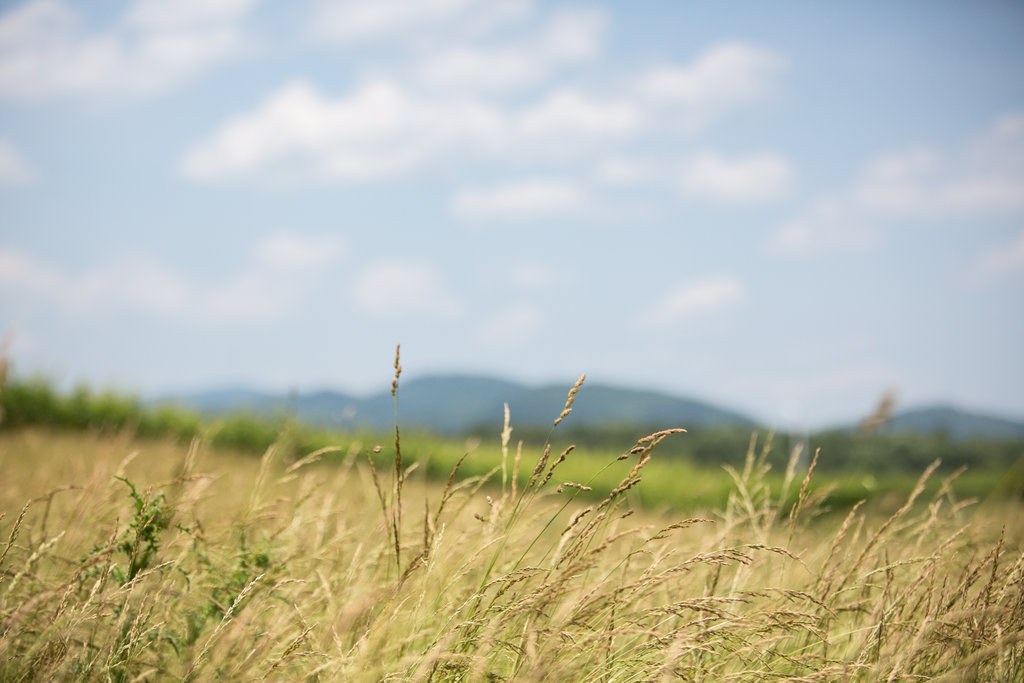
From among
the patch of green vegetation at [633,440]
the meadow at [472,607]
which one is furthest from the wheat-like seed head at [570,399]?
the patch of green vegetation at [633,440]

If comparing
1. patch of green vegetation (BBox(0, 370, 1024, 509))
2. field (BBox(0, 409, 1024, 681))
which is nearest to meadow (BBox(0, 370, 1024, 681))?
field (BBox(0, 409, 1024, 681))

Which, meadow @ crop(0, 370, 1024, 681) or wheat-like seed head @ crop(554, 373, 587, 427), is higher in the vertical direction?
wheat-like seed head @ crop(554, 373, 587, 427)

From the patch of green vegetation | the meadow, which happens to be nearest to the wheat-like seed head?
the meadow

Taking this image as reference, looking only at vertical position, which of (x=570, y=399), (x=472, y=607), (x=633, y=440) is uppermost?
(x=570, y=399)

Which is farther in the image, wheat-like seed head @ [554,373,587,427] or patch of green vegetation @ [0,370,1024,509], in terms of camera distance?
patch of green vegetation @ [0,370,1024,509]

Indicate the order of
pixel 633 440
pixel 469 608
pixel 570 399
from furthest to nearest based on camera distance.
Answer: pixel 633 440, pixel 469 608, pixel 570 399

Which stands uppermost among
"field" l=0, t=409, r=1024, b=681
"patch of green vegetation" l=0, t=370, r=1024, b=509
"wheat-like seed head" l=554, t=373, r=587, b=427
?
"wheat-like seed head" l=554, t=373, r=587, b=427

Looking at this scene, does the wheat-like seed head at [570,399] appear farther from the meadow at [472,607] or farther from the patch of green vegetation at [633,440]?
the patch of green vegetation at [633,440]

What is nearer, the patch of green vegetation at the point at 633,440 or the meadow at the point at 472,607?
the meadow at the point at 472,607

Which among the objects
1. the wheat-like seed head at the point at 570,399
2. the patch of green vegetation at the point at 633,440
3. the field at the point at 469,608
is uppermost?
the wheat-like seed head at the point at 570,399

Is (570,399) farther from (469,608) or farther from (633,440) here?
(633,440)

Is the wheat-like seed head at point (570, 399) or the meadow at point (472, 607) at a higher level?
the wheat-like seed head at point (570, 399)

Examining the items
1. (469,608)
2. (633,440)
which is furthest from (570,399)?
(633,440)

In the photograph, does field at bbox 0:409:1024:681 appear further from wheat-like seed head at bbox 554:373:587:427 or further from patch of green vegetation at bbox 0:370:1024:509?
patch of green vegetation at bbox 0:370:1024:509
